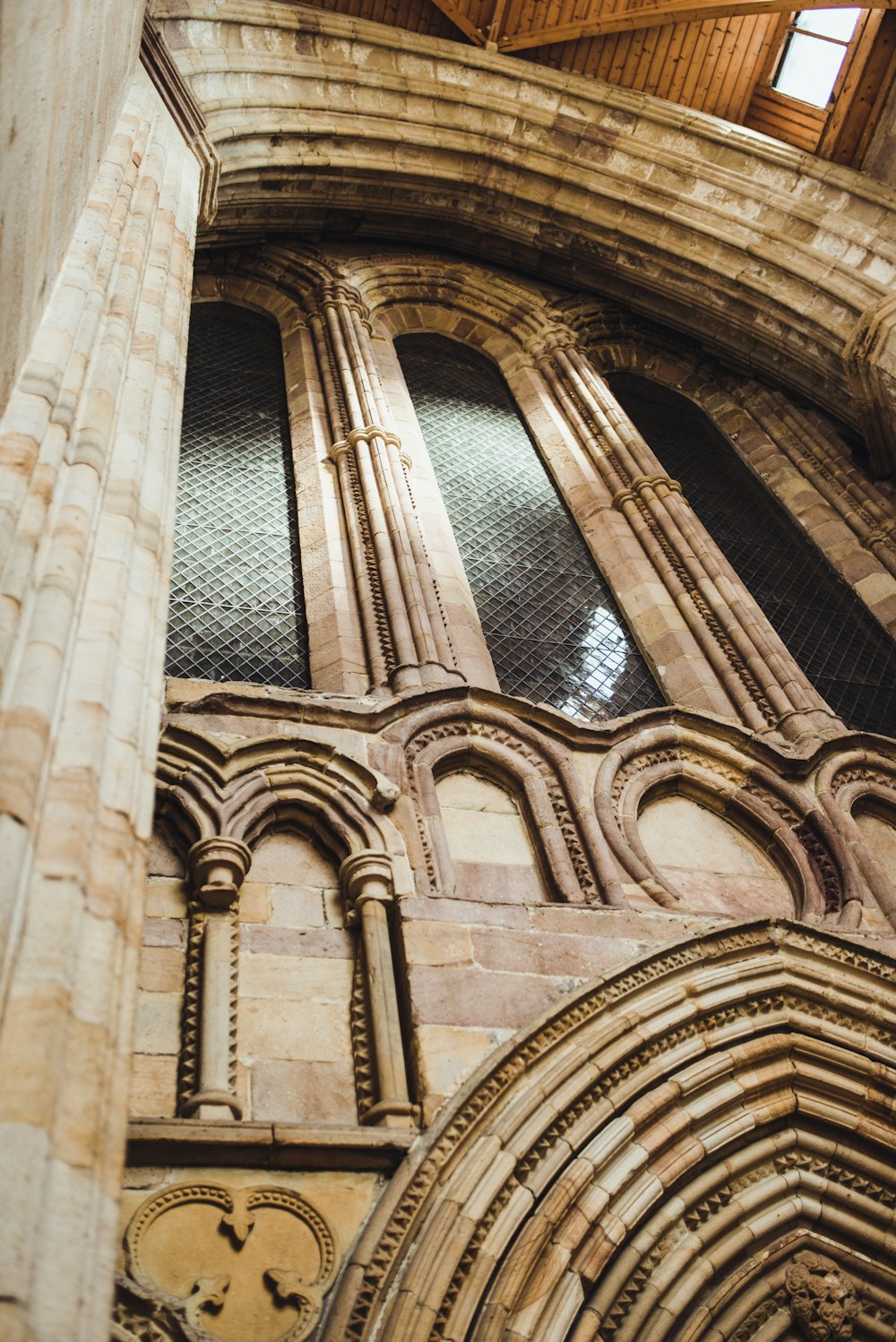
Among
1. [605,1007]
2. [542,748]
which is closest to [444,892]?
[605,1007]

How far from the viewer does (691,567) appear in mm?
8078

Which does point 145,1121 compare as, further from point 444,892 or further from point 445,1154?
point 444,892

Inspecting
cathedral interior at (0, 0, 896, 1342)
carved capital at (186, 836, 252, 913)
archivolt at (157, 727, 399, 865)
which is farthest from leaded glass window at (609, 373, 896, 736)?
carved capital at (186, 836, 252, 913)

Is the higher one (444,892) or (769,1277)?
(444,892)

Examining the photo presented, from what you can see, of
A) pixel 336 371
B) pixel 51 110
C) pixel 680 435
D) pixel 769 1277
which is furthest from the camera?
pixel 680 435

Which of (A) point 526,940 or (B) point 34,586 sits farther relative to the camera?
(A) point 526,940

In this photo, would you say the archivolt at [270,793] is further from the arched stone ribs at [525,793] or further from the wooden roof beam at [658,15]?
the wooden roof beam at [658,15]

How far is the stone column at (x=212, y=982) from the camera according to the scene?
13.3 feet

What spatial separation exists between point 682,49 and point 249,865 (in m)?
8.83

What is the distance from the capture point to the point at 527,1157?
4.16m

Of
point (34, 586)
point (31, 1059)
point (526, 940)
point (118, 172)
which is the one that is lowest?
point (31, 1059)

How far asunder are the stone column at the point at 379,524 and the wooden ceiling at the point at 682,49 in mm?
2999

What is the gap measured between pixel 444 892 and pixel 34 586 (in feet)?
7.84

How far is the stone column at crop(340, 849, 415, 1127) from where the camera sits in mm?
4137
